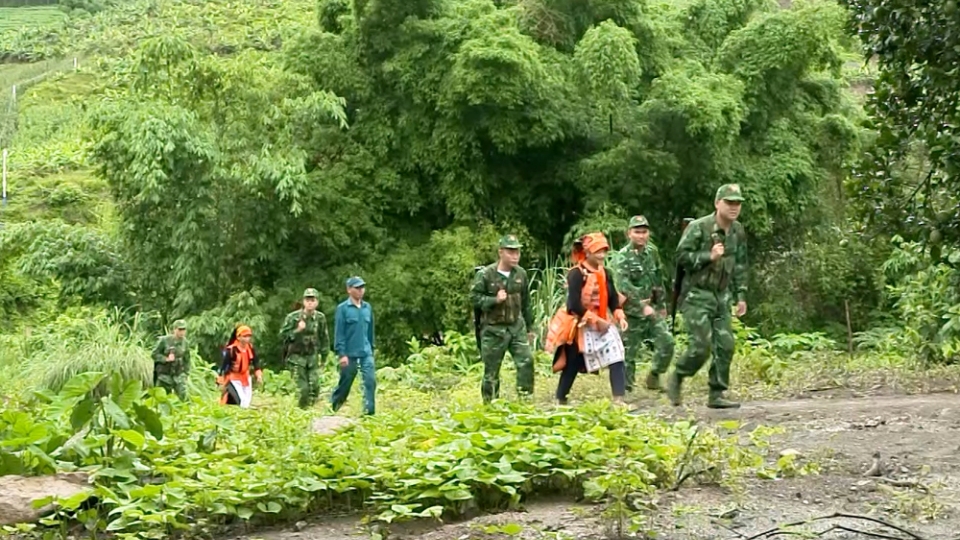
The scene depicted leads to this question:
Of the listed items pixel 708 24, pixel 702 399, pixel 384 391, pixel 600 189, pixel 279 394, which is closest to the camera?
pixel 702 399

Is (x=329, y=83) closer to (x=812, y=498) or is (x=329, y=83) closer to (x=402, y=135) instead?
(x=402, y=135)

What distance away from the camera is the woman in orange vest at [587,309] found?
360 inches

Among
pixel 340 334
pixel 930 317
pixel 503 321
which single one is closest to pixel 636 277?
pixel 503 321

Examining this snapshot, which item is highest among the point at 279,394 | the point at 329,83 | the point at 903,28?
the point at 329,83

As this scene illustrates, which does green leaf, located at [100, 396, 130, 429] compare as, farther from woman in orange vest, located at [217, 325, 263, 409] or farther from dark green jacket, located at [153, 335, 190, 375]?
dark green jacket, located at [153, 335, 190, 375]

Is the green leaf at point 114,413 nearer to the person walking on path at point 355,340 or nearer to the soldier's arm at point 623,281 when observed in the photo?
the person walking on path at point 355,340

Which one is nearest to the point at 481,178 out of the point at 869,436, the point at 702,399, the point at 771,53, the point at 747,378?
the point at 771,53

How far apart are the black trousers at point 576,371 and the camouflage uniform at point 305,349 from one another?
406cm

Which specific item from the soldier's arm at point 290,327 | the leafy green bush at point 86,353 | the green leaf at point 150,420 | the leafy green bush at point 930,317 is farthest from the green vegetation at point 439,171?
the green leaf at point 150,420

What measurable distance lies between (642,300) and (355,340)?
267cm

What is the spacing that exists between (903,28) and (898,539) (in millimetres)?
2100

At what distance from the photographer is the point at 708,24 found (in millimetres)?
21203

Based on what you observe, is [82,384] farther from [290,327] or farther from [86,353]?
[86,353]

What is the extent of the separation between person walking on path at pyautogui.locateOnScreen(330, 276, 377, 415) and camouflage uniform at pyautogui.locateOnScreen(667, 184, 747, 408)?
348 centimetres
